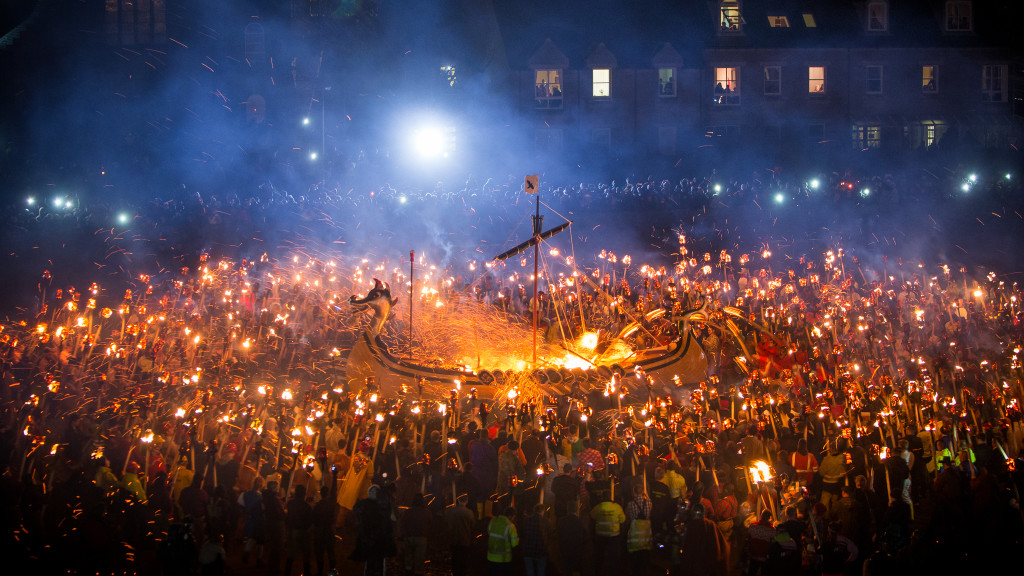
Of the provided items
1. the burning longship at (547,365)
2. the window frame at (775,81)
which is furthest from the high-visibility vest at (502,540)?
the window frame at (775,81)

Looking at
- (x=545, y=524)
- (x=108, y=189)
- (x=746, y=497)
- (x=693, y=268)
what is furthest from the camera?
(x=108, y=189)

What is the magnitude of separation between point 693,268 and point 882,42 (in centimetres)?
1723

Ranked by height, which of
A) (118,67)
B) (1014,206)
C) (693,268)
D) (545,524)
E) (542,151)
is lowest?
(545,524)

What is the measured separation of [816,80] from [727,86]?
4.35 metres

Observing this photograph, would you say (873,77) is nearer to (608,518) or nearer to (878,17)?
(878,17)

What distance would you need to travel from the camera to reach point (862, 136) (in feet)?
113

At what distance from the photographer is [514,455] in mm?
10125

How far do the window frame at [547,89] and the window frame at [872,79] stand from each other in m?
14.6

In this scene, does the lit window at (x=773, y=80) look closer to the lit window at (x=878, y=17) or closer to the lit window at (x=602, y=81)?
the lit window at (x=878, y=17)

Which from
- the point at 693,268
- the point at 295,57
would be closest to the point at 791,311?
the point at 693,268

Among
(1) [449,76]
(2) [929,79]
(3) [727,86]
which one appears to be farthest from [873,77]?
(1) [449,76]

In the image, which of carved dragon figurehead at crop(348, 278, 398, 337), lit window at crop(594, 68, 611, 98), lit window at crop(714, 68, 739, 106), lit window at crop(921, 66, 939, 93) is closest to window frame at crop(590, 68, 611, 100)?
lit window at crop(594, 68, 611, 98)

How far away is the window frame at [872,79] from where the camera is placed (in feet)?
112

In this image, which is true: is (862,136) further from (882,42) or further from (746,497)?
→ (746,497)
